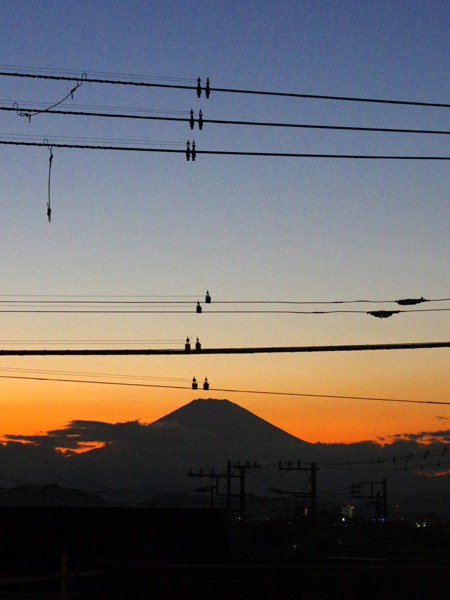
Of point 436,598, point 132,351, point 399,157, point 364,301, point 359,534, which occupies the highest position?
point 399,157

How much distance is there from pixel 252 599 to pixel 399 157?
73.8 feet

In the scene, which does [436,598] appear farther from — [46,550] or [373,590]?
[46,550]

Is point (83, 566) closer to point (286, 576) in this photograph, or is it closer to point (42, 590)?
point (42, 590)

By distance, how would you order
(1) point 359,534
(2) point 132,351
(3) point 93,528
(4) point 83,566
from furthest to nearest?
(1) point 359,534 → (3) point 93,528 → (4) point 83,566 → (2) point 132,351

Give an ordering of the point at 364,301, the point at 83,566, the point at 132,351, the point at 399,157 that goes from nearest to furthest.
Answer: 1. the point at 399,157
2. the point at 132,351
3. the point at 364,301
4. the point at 83,566

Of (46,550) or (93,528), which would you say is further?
(93,528)

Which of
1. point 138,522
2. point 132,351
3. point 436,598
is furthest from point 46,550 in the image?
point 132,351

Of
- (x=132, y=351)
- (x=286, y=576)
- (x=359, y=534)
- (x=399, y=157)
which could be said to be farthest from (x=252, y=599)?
(x=359, y=534)

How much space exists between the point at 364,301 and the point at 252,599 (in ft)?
55.1

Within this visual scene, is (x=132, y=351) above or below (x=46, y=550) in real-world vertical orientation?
above

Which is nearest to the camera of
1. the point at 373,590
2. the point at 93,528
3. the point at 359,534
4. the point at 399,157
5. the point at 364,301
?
the point at 399,157

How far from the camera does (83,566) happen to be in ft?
111

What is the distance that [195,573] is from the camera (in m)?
30.3

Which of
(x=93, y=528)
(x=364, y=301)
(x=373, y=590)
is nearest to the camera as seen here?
(x=364, y=301)
